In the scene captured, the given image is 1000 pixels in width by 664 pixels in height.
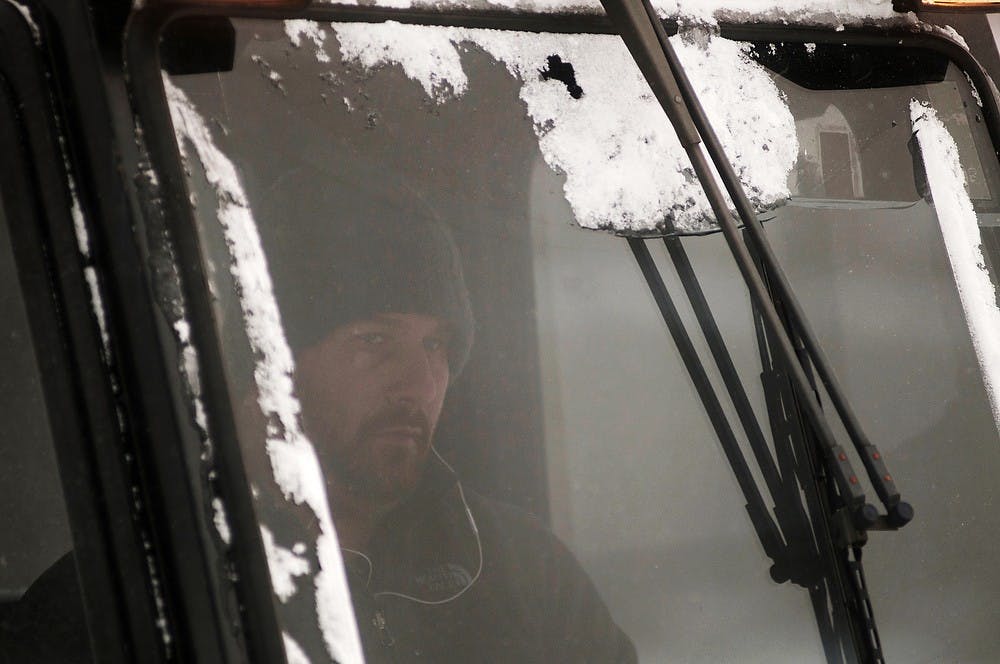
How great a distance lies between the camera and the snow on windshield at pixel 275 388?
100cm

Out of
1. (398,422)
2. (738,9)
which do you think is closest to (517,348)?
(398,422)

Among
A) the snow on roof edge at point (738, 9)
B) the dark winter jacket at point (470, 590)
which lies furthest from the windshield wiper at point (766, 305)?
the dark winter jacket at point (470, 590)

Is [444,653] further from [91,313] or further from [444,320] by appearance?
[91,313]

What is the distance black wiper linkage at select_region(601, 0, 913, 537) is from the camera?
112cm

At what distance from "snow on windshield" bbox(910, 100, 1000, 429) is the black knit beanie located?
69 cm

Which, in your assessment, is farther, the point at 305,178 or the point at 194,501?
the point at 305,178

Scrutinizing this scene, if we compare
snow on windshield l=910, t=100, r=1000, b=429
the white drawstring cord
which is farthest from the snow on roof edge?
the white drawstring cord

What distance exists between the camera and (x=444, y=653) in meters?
1.06

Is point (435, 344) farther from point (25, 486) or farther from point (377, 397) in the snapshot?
point (25, 486)

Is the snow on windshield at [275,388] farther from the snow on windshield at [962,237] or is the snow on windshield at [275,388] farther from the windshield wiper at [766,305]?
the snow on windshield at [962,237]

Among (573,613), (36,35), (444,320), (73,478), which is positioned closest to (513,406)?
(444,320)

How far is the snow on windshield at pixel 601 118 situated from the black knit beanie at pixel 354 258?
17 cm

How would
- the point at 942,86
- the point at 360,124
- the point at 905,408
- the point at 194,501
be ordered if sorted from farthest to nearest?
the point at 942,86 < the point at 905,408 < the point at 360,124 < the point at 194,501

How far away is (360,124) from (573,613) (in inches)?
21.6
